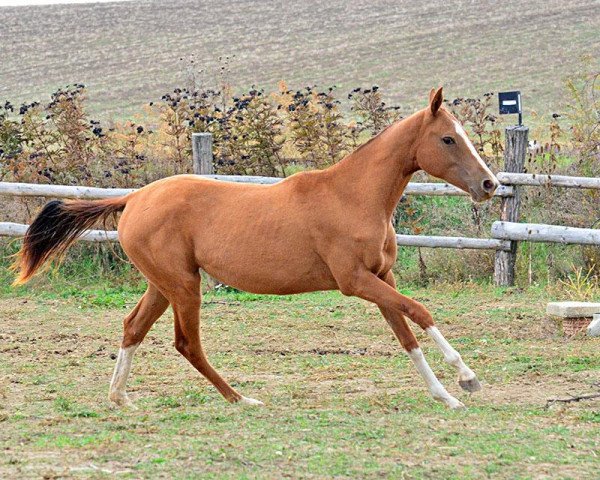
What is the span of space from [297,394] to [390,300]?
103cm

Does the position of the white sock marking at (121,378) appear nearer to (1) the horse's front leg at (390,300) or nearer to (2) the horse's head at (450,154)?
(1) the horse's front leg at (390,300)

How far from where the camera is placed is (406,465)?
4957mm

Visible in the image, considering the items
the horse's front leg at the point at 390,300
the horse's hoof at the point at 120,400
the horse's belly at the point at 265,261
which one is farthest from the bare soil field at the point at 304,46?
the horse's hoof at the point at 120,400

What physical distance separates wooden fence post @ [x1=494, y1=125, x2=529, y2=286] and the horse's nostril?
5.19 m

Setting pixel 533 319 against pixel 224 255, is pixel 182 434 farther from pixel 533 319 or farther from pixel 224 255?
pixel 533 319

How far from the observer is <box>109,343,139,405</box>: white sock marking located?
22.9 ft

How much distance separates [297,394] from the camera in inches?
279

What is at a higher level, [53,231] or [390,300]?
[53,231]

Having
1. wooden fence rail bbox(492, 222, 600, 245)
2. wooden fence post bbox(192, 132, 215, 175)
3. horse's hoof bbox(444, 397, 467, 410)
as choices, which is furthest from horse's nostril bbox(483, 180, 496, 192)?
wooden fence post bbox(192, 132, 215, 175)

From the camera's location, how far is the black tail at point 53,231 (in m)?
7.57

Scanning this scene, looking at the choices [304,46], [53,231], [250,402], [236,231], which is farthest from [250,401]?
[304,46]

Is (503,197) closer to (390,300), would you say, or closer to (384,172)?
(384,172)

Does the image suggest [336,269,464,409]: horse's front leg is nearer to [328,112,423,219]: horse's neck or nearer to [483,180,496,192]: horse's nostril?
[328,112,423,219]: horse's neck

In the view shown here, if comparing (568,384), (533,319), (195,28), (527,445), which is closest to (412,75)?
(195,28)
